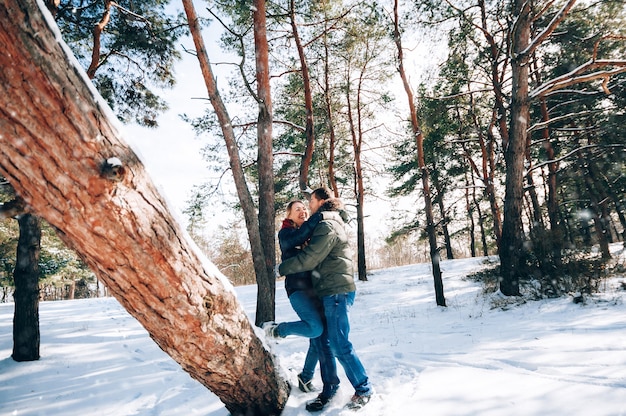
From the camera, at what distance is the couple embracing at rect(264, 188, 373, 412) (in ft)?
8.41

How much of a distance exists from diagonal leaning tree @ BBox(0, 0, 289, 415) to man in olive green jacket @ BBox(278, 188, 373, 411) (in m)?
0.88

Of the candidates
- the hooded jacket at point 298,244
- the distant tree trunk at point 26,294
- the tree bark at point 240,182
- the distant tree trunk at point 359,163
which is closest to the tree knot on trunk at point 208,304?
the hooded jacket at point 298,244

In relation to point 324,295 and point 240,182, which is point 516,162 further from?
point 324,295

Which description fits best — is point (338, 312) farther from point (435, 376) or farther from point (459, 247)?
point (459, 247)

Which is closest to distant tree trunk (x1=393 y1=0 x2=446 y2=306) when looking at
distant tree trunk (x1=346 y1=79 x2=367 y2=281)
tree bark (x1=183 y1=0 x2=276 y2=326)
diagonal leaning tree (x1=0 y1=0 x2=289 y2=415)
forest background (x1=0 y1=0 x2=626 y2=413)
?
forest background (x1=0 y1=0 x2=626 y2=413)

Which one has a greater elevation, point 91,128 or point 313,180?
point 313,180

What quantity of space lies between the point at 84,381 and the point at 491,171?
1298cm

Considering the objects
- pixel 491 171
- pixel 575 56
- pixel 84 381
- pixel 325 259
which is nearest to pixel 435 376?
pixel 325 259

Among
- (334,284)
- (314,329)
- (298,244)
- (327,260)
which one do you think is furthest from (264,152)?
(314,329)

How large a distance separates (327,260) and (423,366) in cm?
168

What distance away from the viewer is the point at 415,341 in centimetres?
439

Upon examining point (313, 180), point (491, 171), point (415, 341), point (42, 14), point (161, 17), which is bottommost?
point (415, 341)

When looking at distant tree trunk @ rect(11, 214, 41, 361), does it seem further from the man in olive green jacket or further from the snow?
the man in olive green jacket

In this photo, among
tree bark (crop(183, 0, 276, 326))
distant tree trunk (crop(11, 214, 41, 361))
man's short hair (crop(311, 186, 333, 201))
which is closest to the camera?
man's short hair (crop(311, 186, 333, 201))
